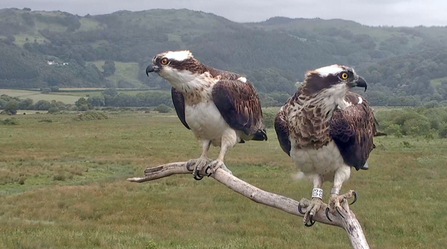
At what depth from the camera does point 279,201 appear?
625cm

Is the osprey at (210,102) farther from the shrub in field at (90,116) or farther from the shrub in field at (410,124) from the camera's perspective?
the shrub in field at (90,116)

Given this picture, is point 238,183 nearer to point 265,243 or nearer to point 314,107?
point 314,107

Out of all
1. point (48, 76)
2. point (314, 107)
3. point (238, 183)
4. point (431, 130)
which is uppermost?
point (314, 107)

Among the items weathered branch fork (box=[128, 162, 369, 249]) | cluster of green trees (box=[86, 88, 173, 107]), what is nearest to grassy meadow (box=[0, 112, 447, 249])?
weathered branch fork (box=[128, 162, 369, 249])

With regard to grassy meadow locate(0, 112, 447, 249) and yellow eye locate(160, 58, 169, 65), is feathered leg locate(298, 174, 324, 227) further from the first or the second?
grassy meadow locate(0, 112, 447, 249)

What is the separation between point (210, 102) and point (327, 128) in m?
1.80

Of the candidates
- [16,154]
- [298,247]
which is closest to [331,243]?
[298,247]

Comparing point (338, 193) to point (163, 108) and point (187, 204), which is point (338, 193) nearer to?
point (187, 204)

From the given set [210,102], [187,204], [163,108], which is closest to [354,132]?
[210,102]

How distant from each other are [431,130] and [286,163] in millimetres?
22999

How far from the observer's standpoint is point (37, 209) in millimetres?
19844

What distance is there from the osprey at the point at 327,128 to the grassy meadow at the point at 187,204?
954 centimetres

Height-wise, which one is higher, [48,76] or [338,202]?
[338,202]

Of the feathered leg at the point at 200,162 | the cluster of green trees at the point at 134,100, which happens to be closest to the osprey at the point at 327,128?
the feathered leg at the point at 200,162
